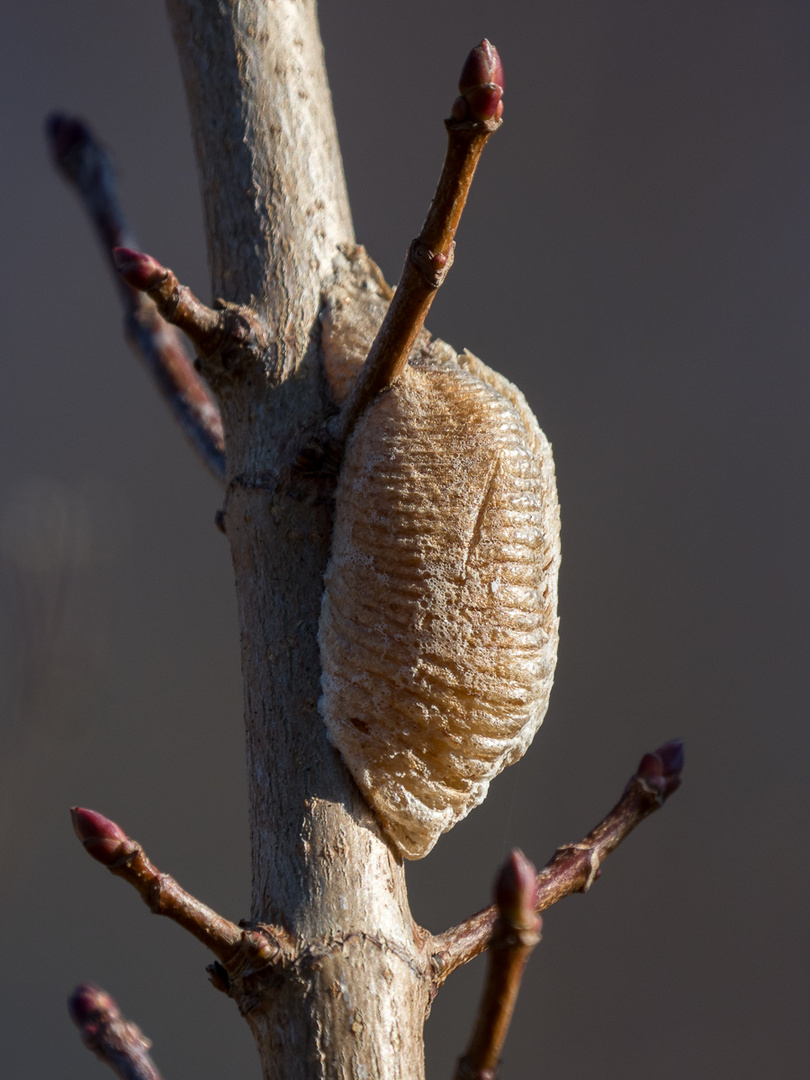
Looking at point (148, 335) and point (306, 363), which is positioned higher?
point (148, 335)

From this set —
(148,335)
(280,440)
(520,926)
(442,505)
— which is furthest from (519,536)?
(148,335)

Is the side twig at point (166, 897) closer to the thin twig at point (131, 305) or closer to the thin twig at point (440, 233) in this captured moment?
the thin twig at point (440, 233)

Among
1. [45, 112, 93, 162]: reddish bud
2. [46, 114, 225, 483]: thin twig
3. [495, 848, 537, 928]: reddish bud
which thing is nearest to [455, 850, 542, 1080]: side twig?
[495, 848, 537, 928]: reddish bud

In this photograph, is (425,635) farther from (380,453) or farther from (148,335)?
(148,335)

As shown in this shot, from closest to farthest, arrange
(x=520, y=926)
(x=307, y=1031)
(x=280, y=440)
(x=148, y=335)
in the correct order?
(x=520, y=926) < (x=307, y=1031) < (x=280, y=440) < (x=148, y=335)

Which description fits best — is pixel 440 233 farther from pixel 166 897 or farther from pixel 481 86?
pixel 166 897

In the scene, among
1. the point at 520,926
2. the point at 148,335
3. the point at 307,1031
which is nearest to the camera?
the point at 520,926
